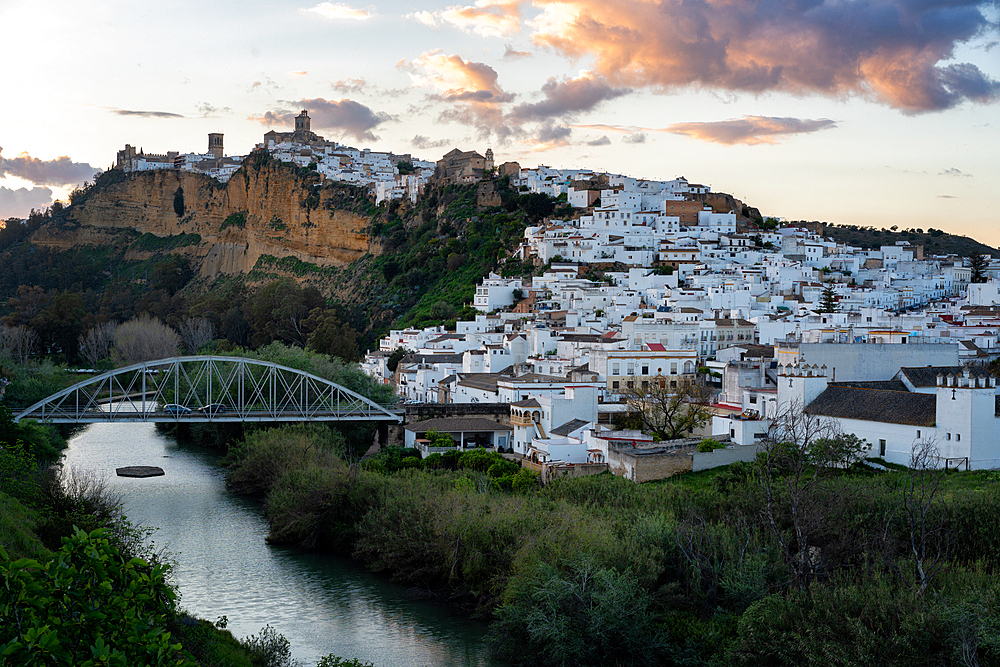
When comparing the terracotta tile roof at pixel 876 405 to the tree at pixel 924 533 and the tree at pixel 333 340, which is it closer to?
the tree at pixel 924 533

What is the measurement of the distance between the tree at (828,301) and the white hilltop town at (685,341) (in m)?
0.17

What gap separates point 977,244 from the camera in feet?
338

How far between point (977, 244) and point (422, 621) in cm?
10075

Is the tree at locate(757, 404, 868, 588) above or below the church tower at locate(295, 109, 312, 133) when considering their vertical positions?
below

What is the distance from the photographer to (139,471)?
3069 centimetres

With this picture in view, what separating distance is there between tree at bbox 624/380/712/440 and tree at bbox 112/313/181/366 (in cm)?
3421

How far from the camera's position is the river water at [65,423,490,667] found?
1691 cm

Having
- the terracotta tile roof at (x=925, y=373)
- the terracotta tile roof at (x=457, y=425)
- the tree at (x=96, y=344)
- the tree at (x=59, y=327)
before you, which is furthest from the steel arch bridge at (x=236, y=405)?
the tree at (x=59, y=327)

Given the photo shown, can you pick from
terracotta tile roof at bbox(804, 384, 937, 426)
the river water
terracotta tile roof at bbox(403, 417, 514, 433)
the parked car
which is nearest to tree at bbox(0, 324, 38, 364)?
the parked car

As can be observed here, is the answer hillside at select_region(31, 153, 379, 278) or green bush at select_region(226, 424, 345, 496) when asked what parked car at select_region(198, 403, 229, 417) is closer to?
green bush at select_region(226, 424, 345, 496)

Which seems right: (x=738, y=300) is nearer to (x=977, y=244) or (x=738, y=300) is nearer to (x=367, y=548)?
(x=367, y=548)

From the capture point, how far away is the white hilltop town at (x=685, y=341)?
23812mm

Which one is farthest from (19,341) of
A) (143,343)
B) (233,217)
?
(233,217)

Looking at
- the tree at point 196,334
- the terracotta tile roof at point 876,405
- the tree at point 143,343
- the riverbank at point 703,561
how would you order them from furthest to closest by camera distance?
the tree at point 196,334 < the tree at point 143,343 < the terracotta tile roof at point 876,405 < the riverbank at point 703,561
